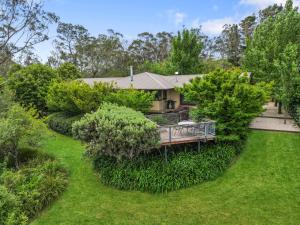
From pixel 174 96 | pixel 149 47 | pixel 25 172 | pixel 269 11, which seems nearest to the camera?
pixel 25 172

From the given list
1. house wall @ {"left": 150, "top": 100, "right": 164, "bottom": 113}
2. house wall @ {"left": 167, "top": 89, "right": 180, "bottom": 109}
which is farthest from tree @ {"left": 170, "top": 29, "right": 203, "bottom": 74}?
house wall @ {"left": 150, "top": 100, "right": 164, "bottom": 113}

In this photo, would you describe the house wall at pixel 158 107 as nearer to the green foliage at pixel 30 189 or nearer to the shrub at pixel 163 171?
the shrub at pixel 163 171

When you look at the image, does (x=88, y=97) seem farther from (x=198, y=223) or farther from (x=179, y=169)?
(x=198, y=223)

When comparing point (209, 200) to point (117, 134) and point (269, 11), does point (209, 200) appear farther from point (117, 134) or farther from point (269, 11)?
point (269, 11)

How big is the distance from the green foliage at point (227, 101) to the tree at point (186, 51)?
20.1 meters

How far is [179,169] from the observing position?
43.3ft

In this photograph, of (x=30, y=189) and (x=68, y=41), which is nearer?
(x=30, y=189)

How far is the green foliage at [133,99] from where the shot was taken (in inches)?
737

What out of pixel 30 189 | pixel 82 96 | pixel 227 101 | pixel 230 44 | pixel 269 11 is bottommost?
pixel 30 189

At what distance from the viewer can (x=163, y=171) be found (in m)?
13.2

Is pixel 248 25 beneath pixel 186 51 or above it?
above

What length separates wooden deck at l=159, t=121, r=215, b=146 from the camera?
14.0 m

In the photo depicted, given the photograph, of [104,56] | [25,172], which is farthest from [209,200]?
[104,56]

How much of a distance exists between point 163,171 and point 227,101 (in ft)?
16.6
